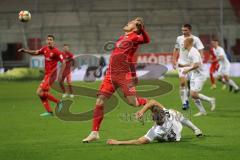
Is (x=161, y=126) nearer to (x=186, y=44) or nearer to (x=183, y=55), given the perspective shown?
(x=186, y=44)

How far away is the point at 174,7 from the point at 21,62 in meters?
11.1

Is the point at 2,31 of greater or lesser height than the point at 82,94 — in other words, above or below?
above

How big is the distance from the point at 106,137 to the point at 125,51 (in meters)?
1.79

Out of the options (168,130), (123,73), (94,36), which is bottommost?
(168,130)

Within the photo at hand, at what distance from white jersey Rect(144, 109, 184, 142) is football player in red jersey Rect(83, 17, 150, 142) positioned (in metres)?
0.68

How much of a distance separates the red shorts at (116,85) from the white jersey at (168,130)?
42.6 inches

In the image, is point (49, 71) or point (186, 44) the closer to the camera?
point (186, 44)

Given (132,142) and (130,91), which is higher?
(130,91)

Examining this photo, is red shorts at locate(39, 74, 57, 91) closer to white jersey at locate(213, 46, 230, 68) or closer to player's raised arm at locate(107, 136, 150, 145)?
player's raised arm at locate(107, 136, 150, 145)

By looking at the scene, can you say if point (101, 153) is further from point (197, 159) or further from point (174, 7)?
point (174, 7)

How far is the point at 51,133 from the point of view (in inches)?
531

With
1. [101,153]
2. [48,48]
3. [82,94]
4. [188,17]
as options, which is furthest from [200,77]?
[188,17]

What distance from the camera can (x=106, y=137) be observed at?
1273cm

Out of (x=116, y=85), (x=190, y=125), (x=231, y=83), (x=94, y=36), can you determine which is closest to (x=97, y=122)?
(x=116, y=85)
